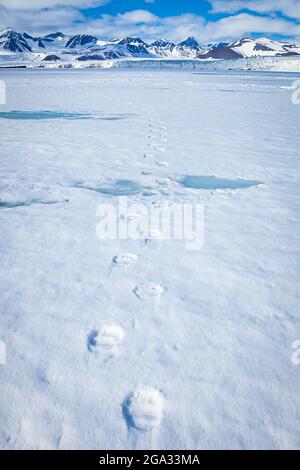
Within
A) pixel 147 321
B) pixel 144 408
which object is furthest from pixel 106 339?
pixel 144 408

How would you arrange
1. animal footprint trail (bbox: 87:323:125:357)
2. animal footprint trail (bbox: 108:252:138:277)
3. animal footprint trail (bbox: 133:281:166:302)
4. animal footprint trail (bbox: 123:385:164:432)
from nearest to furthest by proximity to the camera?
animal footprint trail (bbox: 123:385:164:432), animal footprint trail (bbox: 87:323:125:357), animal footprint trail (bbox: 133:281:166:302), animal footprint trail (bbox: 108:252:138:277)

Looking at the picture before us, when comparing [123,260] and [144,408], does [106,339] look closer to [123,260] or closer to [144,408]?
[144,408]

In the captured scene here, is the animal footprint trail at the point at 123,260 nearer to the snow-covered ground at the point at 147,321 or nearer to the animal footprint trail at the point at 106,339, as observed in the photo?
the snow-covered ground at the point at 147,321

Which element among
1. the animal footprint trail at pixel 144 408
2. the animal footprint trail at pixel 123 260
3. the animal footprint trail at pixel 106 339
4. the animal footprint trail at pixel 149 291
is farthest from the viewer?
the animal footprint trail at pixel 123 260

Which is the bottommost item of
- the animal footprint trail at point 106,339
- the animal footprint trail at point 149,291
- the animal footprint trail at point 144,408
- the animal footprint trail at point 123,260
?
the animal footprint trail at point 144,408

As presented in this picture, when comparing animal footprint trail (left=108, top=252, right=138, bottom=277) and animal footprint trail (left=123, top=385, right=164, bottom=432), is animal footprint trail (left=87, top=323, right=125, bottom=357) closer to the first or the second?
animal footprint trail (left=123, top=385, right=164, bottom=432)

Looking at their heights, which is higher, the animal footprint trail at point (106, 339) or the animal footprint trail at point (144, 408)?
the animal footprint trail at point (106, 339)

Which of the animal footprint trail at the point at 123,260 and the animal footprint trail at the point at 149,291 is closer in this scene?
the animal footprint trail at the point at 149,291

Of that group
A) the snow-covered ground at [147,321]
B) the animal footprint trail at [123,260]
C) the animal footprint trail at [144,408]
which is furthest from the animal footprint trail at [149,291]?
the animal footprint trail at [144,408]

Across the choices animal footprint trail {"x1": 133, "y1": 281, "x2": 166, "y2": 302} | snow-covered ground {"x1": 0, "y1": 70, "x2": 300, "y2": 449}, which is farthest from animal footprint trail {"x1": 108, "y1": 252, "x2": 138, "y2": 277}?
animal footprint trail {"x1": 133, "y1": 281, "x2": 166, "y2": 302}

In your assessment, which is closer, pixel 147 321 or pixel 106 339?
pixel 106 339

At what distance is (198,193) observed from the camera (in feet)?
12.2

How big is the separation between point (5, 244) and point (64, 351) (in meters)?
1.34

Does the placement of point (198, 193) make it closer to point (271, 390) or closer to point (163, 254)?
point (163, 254)
